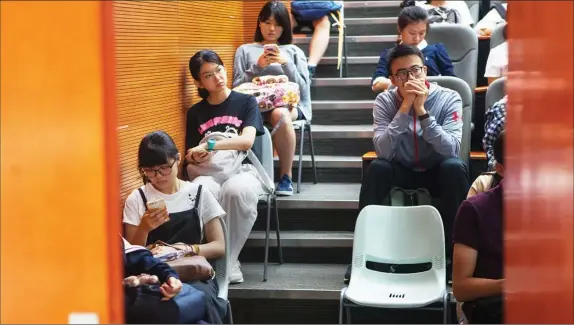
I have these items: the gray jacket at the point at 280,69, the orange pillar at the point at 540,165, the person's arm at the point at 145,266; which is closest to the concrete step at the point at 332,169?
the gray jacket at the point at 280,69

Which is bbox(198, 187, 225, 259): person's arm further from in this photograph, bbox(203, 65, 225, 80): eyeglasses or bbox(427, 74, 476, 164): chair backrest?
bbox(427, 74, 476, 164): chair backrest

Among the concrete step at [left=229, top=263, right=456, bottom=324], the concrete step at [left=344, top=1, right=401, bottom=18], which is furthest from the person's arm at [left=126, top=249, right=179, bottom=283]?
the concrete step at [left=344, top=1, right=401, bottom=18]

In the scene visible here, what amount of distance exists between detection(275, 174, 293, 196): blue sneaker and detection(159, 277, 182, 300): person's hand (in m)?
1.94

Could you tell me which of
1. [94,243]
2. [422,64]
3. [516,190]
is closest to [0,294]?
[94,243]

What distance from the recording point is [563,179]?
176cm

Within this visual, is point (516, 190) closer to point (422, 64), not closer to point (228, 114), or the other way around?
point (422, 64)

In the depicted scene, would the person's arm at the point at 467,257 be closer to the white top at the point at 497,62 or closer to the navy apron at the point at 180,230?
the navy apron at the point at 180,230

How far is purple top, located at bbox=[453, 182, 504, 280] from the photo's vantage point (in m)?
3.06

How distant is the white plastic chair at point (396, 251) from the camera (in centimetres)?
382

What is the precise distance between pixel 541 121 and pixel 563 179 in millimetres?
129

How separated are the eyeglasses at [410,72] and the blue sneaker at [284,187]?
112cm

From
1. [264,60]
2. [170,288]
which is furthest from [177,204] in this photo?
[264,60]

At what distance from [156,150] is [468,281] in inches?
54.3

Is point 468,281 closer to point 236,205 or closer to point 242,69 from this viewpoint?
point 236,205
